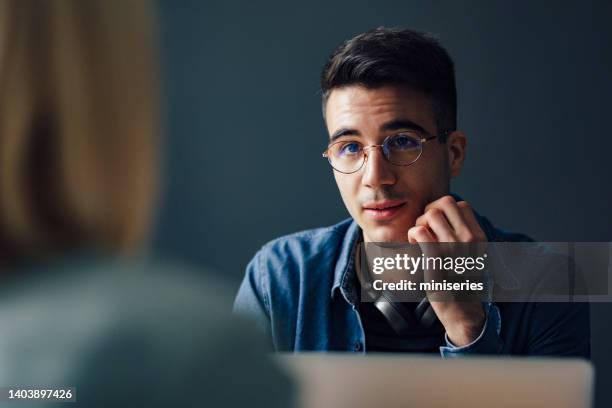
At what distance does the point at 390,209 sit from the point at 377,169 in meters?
0.09

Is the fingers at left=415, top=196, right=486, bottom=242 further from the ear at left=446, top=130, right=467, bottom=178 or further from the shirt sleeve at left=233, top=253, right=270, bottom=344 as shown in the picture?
the shirt sleeve at left=233, top=253, right=270, bottom=344

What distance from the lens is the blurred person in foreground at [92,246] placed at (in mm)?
455

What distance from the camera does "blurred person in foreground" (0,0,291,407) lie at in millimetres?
455

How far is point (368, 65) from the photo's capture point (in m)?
1.52

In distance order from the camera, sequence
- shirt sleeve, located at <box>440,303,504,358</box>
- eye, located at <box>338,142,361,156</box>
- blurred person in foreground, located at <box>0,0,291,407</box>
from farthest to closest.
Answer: eye, located at <box>338,142,361,156</box> < shirt sleeve, located at <box>440,303,504,358</box> < blurred person in foreground, located at <box>0,0,291,407</box>

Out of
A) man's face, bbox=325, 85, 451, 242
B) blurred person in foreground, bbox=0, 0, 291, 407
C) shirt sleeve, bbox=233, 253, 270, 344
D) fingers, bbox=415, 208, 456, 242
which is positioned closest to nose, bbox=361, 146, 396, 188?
man's face, bbox=325, 85, 451, 242

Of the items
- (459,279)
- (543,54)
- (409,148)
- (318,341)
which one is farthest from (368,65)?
(318,341)

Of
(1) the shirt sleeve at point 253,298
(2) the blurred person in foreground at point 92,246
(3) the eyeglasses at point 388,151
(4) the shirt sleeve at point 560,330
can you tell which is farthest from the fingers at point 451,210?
(2) the blurred person in foreground at point 92,246

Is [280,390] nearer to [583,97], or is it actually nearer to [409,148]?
[409,148]

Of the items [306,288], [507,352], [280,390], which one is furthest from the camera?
[306,288]

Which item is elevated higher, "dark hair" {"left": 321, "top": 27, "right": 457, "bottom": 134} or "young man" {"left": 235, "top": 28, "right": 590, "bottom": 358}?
"dark hair" {"left": 321, "top": 27, "right": 457, "bottom": 134}

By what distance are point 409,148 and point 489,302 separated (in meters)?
0.36

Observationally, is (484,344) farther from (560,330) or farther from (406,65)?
(406,65)

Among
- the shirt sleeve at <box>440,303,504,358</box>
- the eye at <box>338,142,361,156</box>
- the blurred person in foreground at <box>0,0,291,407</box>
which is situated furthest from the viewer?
the eye at <box>338,142,361,156</box>
